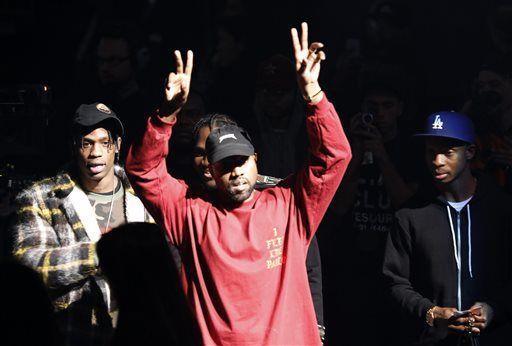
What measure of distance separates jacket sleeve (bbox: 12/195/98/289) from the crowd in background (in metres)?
0.26

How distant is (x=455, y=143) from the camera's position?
17.1 ft

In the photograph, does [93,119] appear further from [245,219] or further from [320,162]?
[320,162]

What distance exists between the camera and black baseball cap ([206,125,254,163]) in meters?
4.48

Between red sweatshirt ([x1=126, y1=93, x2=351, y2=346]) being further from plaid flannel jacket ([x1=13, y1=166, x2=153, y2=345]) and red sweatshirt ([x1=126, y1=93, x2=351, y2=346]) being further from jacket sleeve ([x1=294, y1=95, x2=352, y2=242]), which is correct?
plaid flannel jacket ([x1=13, y1=166, x2=153, y2=345])

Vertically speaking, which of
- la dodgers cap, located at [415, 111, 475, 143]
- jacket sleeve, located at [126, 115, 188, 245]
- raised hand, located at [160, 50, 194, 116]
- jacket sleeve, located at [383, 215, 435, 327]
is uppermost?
raised hand, located at [160, 50, 194, 116]

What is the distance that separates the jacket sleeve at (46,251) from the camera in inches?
193

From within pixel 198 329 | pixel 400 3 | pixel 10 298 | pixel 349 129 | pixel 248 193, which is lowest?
pixel 198 329

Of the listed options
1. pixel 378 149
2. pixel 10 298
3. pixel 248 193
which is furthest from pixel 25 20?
pixel 10 298

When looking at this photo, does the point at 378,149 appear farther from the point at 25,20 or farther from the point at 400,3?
the point at 25,20

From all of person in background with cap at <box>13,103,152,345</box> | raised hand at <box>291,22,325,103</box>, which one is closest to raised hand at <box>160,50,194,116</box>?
raised hand at <box>291,22,325,103</box>

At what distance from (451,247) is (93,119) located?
6.55ft

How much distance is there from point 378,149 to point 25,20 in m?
3.14

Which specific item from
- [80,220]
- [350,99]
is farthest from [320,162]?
[350,99]

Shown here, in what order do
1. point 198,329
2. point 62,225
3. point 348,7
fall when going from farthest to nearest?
point 348,7
point 62,225
point 198,329
